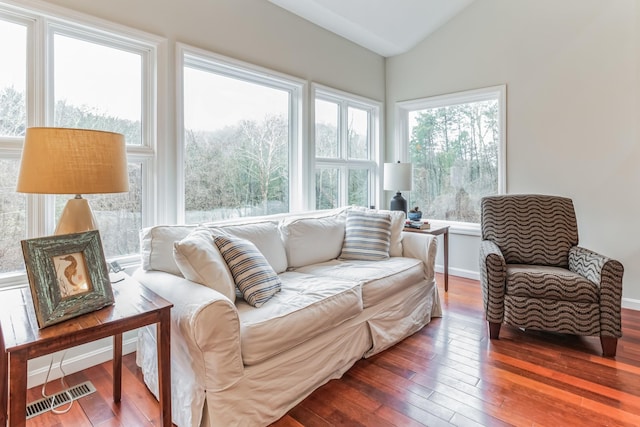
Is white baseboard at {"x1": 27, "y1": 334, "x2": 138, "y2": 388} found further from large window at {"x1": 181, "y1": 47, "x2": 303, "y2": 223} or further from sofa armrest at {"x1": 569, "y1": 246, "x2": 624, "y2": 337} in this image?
sofa armrest at {"x1": 569, "y1": 246, "x2": 624, "y2": 337}

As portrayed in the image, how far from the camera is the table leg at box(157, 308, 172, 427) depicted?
1415mm

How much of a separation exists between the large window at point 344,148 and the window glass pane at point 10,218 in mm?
2403

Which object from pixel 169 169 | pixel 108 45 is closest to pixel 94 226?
pixel 169 169

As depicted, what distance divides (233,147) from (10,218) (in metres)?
1.52

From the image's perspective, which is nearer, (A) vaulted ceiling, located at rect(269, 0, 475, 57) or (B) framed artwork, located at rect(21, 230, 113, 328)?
(B) framed artwork, located at rect(21, 230, 113, 328)

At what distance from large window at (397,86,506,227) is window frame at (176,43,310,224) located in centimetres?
159

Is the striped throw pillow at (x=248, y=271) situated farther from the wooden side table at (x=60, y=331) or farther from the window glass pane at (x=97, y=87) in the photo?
the window glass pane at (x=97, y=87)

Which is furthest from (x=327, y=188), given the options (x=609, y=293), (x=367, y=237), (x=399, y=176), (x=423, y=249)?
(x=609, y=293)

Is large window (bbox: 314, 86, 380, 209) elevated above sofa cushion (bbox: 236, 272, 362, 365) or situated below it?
above

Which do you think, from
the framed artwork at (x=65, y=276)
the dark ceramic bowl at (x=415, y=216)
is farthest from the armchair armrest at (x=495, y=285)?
the framed artwork at (x=65, y=276)

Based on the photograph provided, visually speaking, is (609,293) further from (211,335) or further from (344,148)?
(344,148)

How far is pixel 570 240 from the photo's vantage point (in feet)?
9.14

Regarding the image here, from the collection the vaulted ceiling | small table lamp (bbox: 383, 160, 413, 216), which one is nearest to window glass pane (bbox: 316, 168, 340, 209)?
small table lamp (bbox: 383, 160, 413, 216)

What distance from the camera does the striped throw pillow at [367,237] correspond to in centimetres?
281
